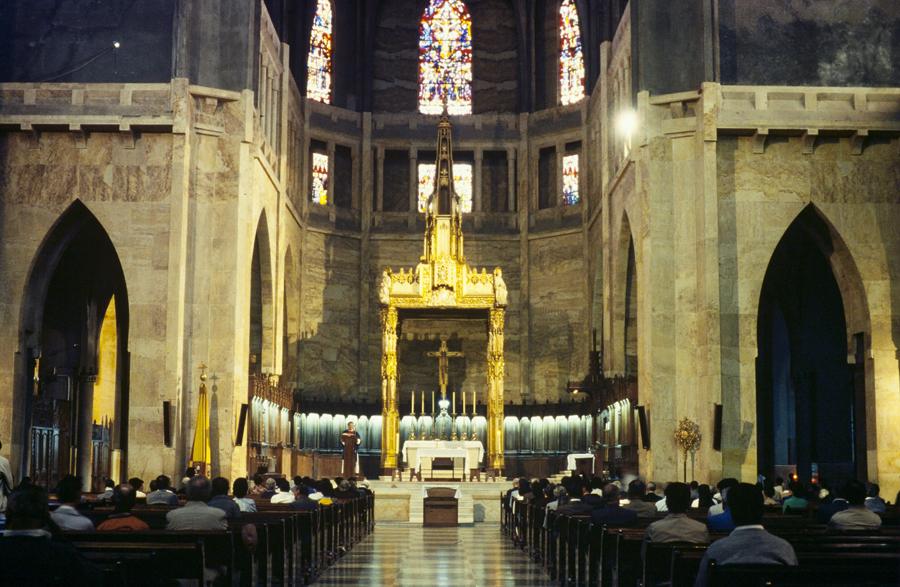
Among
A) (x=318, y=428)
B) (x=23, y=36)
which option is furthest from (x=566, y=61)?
(x=23, y=36)

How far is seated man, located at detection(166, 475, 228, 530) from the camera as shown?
10.3 meters

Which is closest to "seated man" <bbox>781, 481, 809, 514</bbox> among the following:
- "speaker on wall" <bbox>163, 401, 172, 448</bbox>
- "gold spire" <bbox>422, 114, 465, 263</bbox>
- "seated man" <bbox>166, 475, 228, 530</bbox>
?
"seated man" <bbox>166, 475, 228, 530</bbox>

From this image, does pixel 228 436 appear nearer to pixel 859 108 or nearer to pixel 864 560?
pixel 859 108

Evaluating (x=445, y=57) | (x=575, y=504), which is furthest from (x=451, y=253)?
(x=575, y=504)

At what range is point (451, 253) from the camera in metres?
32.4

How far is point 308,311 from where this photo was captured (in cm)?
3694

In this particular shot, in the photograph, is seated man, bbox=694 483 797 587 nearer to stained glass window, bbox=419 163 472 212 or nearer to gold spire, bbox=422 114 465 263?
gold spire, bbox=422 114 465 263

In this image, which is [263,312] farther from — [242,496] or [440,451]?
[242,496]

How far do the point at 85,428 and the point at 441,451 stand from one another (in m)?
8.81

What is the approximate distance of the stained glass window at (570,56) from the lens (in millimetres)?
Answer: 38781

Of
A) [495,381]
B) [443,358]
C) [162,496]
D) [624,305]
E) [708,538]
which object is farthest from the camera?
[443,358]

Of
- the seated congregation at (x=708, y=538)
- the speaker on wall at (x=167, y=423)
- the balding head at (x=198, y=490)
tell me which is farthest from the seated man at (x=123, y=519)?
the speaker on wall at (x=167, y=423)

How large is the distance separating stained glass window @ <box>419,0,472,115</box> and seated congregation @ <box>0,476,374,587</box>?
24179 mm

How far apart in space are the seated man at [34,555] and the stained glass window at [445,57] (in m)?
35.1
